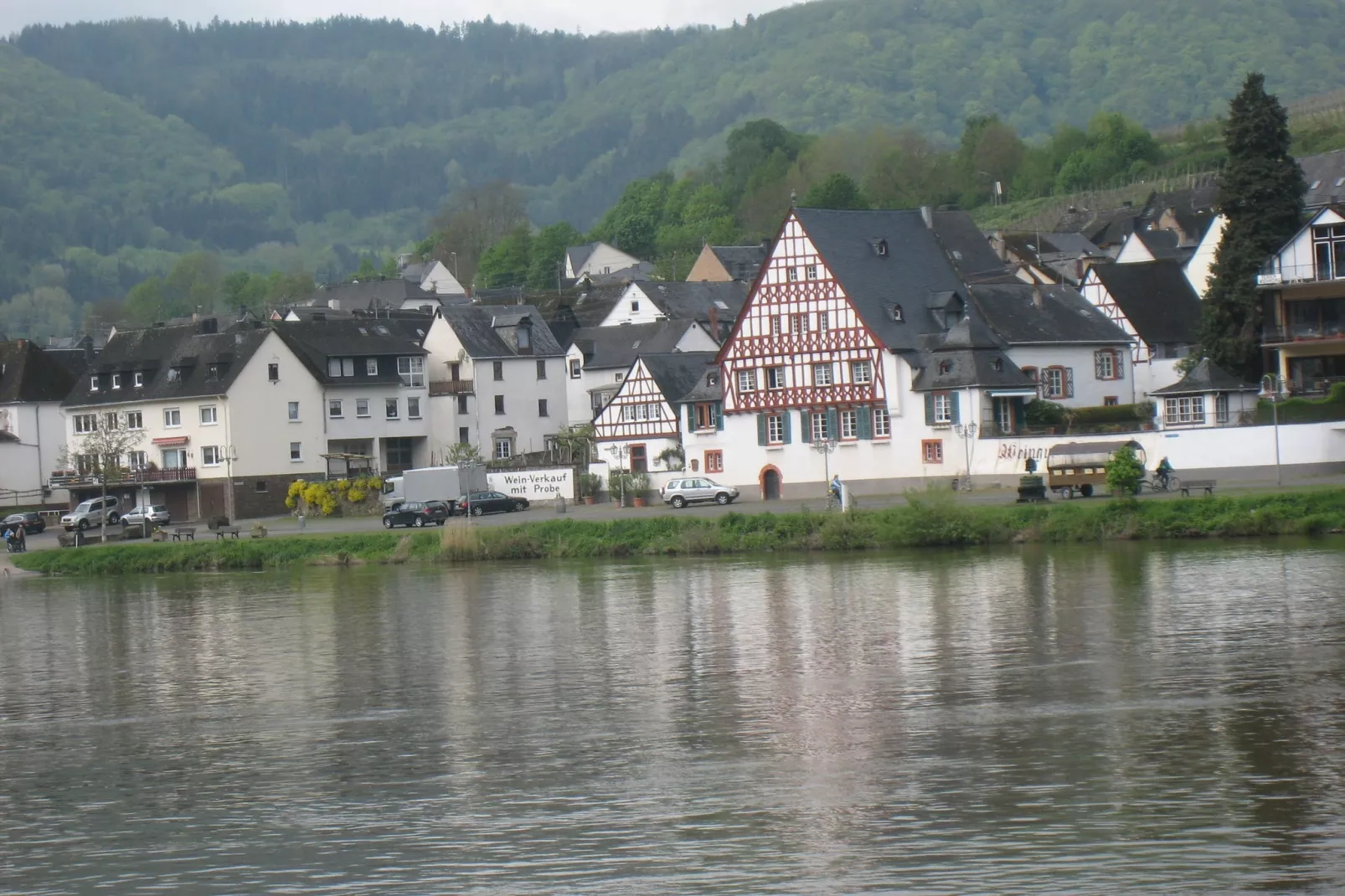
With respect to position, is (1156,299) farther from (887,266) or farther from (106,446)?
(106,446)

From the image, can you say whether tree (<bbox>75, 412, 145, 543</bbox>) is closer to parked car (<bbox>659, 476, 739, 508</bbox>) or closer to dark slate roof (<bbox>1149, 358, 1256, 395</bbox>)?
parked car (<bbox>659, 476, 739, 508</bbox>)

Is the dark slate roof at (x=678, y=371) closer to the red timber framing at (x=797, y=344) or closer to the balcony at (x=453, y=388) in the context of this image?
the red timber framing at (x=797, y=344)

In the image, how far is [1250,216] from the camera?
8156 cm

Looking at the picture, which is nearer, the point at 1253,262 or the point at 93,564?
the point at 93,564

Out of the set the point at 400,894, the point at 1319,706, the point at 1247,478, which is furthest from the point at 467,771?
the point at 1247,478

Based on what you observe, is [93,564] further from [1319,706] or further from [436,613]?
[1319,706]

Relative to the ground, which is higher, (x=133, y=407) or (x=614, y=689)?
(x=133, y=407)

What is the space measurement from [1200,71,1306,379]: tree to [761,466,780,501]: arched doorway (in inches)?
765

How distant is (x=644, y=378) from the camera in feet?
300

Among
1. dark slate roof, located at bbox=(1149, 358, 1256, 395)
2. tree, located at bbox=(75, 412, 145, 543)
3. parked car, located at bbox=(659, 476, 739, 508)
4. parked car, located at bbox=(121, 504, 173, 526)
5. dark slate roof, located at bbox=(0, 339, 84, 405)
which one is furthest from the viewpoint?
dark slate roof, located at bbox=(0, 339, 84, 405)

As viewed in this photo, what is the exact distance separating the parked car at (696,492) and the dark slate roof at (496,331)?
1062 inches

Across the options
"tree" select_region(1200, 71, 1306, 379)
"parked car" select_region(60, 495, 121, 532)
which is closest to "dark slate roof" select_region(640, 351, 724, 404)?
"tree" select_region(1200, 71, 1306, 379)

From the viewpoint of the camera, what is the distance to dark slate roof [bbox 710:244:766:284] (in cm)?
15125

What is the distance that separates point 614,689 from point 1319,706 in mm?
12009
